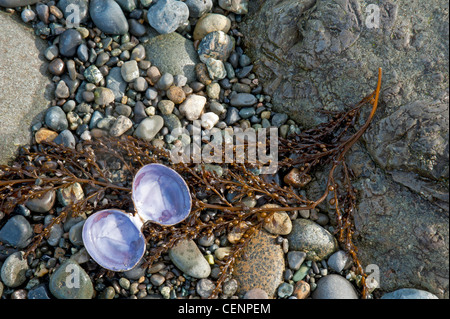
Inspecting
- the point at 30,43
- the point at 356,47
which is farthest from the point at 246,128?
the point at 30,43

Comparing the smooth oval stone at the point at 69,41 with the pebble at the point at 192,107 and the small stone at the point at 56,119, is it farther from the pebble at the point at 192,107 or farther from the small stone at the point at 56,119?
the pebble at the point at 192,107

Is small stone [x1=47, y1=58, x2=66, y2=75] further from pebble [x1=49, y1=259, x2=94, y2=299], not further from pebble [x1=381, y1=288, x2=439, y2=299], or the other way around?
pebble [x1=381, y1=288, x2=439, y2=299]

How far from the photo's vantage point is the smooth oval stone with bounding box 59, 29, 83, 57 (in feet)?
12.8

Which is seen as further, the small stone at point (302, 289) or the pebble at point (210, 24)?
the pebble at point (210, 24)

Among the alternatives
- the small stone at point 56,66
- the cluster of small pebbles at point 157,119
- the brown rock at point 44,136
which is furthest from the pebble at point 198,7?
the brown rock at point 44,136

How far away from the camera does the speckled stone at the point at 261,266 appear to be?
342 cm

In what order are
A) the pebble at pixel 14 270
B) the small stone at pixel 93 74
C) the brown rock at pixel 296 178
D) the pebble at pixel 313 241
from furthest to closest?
the small stone at pixel 93 74, the brown rock at pixel 296 178, the pebble at pixel 313 241, the pebble at pixel 14 270

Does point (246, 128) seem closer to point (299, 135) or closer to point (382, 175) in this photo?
point (299, 135)

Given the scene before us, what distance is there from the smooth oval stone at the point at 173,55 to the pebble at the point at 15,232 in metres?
2.06

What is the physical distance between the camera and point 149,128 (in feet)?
12.6

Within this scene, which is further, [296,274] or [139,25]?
[139,25]

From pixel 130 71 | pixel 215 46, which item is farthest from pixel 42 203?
pixel 215 46

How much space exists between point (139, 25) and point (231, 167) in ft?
6.08

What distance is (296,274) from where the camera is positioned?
3506mm
